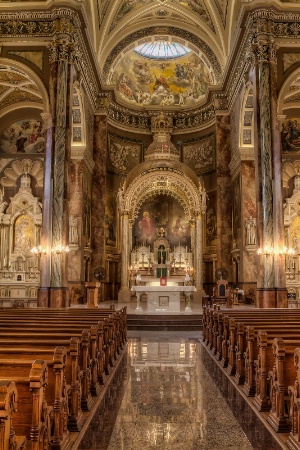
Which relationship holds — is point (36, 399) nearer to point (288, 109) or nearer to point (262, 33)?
point (262, 33)

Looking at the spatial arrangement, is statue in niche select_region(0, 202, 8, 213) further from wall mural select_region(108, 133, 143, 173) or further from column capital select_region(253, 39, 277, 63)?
column capital select_region(253, 39, 277, 63)

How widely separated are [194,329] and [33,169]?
12460mm

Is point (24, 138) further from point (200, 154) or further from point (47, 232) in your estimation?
point (200, 154)

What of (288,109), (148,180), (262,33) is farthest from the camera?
(148,180)

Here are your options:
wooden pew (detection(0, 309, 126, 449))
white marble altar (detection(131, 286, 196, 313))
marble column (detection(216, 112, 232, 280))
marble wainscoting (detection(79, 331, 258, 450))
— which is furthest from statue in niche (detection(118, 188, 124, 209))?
marble wainscoting (detection(79, 331, 258, 450))

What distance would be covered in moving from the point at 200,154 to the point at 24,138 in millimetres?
10939

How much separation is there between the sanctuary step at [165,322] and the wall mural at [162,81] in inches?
683

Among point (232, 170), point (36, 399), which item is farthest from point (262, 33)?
point (36, 399)

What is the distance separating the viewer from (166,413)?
5859 millimetres

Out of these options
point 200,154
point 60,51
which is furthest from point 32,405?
point 200,154

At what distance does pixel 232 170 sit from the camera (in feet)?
78.8

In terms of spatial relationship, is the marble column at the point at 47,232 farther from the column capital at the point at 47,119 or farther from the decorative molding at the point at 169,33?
the decorative molding at the point at 169,33

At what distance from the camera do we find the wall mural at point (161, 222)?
29594 millimetres

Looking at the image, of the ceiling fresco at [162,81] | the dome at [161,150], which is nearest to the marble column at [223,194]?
the dome at [161,150]
